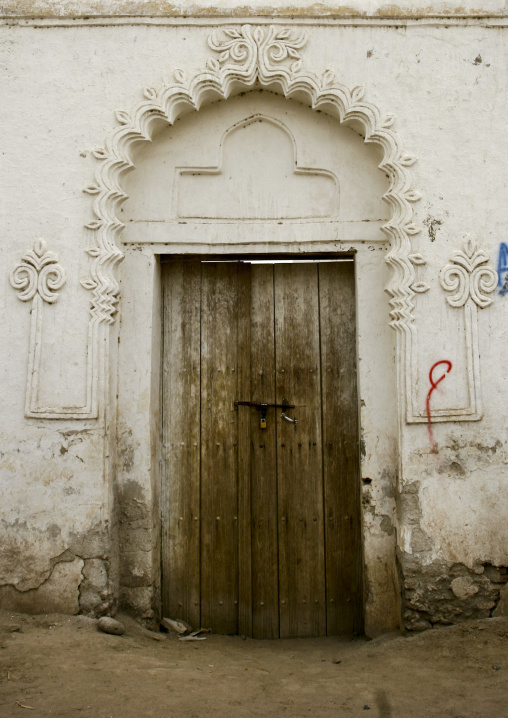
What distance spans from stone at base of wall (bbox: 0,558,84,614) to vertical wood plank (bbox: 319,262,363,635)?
165 centimetres

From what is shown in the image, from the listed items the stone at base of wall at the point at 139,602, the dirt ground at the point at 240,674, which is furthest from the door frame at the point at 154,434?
the dirt ground at the point at 240,674

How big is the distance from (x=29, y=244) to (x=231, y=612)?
279 cm

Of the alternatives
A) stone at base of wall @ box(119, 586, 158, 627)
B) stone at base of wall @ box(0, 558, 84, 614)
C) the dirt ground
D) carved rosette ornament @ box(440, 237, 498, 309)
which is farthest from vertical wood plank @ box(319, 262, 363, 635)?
stone at base of wall @ box(0, 558, 84, 614)

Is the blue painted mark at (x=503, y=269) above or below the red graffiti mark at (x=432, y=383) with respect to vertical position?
above

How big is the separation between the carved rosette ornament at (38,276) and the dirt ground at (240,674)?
1953mm

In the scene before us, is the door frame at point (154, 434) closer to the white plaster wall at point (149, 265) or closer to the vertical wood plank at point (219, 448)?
the white plaster wall at point (149, 265)

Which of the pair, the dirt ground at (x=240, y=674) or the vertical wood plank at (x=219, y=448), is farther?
the vertical wood plank at (x=219, y=448)

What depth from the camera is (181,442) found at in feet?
14.0

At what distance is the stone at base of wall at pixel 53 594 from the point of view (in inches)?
148

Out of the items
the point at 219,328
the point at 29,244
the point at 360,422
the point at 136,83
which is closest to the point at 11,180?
the point at 29,244

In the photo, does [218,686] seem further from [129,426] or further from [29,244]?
[29,244]

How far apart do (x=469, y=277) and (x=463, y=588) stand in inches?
75.4

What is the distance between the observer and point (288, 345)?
4316mm

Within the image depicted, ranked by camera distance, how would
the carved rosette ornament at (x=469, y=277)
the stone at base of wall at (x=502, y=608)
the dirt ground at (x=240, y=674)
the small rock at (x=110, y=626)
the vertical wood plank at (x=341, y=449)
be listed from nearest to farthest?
the dirt ground at (x=240, y=674)
the small rock at (x=110, y=626)
the stone at base of wall at (x=502, y=608)
the carved rosette ornament at (x=469, y=277)
the vertical wood plank at (x=341, y=449)
